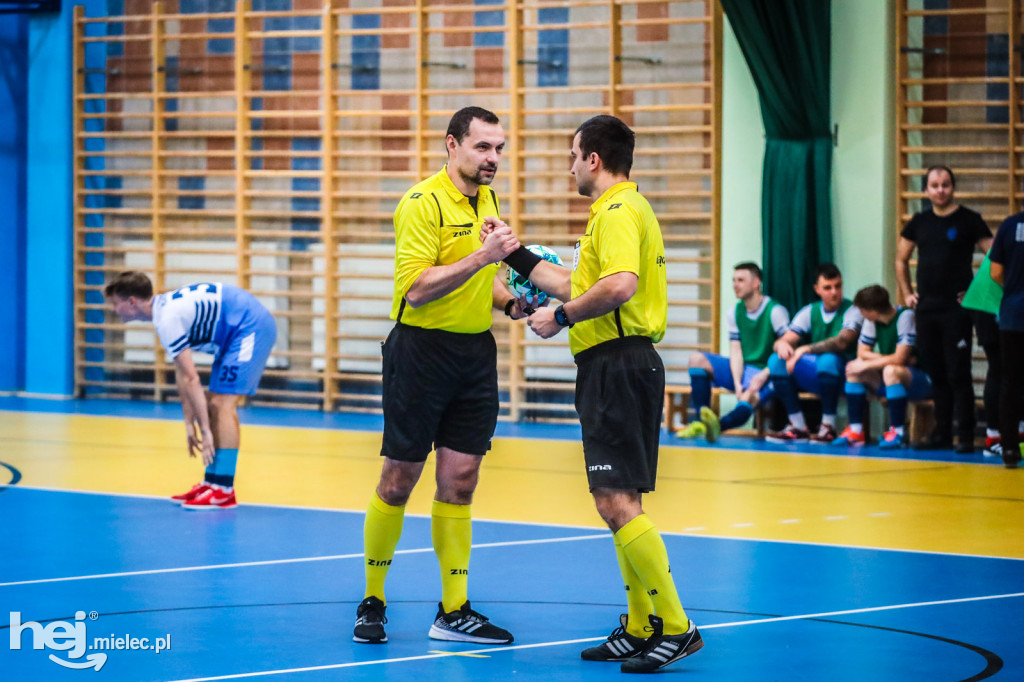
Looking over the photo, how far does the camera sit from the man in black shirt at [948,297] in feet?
32.4

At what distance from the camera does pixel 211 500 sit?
744 centimetres

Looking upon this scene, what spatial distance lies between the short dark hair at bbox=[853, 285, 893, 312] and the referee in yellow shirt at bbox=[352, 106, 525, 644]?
5.88m

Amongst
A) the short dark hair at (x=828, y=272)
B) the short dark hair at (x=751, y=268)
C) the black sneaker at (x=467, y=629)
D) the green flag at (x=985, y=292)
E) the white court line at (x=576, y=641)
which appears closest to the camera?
the white court line at (x=576, y=641)

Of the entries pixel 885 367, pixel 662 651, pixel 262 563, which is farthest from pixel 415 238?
pixel 885 367

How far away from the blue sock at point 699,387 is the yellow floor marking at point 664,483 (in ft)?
2.94

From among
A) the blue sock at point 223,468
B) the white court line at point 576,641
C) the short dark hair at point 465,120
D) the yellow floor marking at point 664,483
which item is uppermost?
the short dark hair at point 465,120

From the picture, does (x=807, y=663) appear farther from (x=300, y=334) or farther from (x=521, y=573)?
(x=300, y=334)

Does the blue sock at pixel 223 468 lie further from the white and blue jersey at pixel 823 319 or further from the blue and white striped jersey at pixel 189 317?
the white and blue jersey at pixel 823 319

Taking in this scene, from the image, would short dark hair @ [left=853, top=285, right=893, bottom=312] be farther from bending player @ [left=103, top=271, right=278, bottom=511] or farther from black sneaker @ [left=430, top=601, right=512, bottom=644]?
black sneaker @ [left=430, top=601, right=512, bottom=644]

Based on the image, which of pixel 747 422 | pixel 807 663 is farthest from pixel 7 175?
pixel 807 663

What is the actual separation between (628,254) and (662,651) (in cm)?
116

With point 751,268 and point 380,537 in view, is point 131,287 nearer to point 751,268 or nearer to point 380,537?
point 380,537

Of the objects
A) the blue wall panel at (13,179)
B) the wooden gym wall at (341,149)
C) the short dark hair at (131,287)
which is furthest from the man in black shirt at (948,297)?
the blue wall panel at (13,179)

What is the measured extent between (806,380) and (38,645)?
23.5 ft
